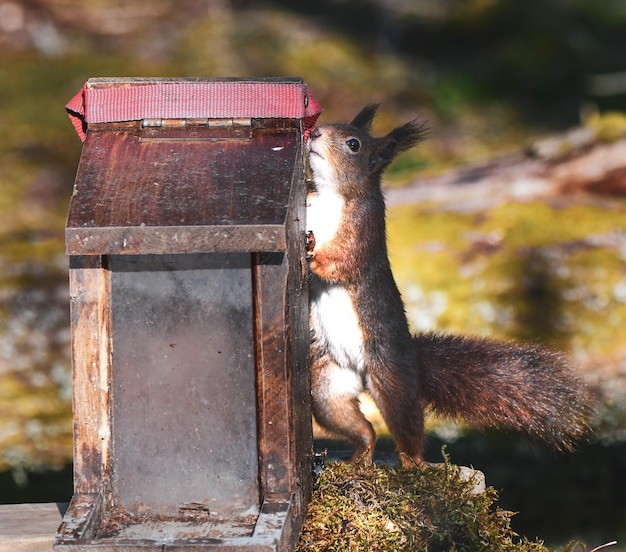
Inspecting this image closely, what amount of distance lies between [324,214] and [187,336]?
1034 mm

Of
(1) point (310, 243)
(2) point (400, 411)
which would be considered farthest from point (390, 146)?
(2) point (400, 411)

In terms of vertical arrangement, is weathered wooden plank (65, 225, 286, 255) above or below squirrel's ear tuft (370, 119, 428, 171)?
below

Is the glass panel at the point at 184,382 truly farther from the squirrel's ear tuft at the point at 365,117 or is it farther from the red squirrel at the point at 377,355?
the squirrel's ear tuft at the point at 365,117

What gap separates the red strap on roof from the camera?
2998 mm

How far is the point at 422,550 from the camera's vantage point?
315cm

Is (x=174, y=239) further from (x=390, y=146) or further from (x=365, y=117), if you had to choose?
(x=365, y=117)

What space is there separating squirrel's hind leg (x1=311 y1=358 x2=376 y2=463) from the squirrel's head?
0.66 metres

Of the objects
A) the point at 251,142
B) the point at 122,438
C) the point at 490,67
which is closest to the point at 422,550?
the point at 122,438

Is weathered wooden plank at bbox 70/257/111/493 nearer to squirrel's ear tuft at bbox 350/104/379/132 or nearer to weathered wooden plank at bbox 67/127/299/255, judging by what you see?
weathered wooden plank at bbox 67/127/299/255

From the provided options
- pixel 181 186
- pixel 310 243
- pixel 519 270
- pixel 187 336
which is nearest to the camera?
pixel 181 186

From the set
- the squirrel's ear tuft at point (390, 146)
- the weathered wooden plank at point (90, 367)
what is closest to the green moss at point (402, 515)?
the weathered wooden plank at point (90, 367)

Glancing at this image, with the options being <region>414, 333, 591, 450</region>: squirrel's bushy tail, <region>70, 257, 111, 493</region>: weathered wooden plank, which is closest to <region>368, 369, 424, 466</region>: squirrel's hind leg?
<region>414, 333, 591, 450</region>: squirrel's bushy tail

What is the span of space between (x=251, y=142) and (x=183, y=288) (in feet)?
1.48

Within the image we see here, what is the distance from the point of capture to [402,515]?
10.7 feet
